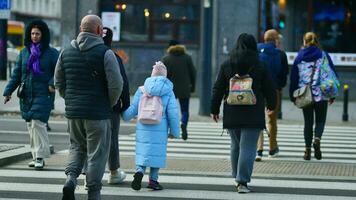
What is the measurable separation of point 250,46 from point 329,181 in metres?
2.11

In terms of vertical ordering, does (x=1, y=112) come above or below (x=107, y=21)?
below

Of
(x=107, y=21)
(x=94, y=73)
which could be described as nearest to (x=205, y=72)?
(x=107, y=21)

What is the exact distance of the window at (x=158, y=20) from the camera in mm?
27828

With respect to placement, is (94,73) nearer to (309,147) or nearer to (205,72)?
(309,147)

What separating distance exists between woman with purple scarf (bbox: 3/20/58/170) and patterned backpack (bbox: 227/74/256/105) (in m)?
2.63

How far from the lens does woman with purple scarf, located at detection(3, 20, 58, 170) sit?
426 inches

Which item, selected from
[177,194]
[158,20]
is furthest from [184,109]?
[158,20]

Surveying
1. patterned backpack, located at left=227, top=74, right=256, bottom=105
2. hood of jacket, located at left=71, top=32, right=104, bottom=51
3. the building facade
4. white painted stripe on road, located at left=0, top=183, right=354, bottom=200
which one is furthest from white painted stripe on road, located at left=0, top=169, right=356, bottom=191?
the building facade

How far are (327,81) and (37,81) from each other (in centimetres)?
413

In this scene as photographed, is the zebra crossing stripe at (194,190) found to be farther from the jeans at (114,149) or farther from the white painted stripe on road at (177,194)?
the jeans at (114,149)

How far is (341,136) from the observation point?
16844 millimetres

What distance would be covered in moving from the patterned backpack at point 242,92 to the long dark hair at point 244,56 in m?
0.11

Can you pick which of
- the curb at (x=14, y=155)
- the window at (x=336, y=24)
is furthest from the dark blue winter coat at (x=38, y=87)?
the window at (x=336, y=24)

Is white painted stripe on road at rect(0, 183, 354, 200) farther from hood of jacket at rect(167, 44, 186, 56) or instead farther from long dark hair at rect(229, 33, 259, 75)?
hood of jacket at rect(167, 44, 186, 56)
